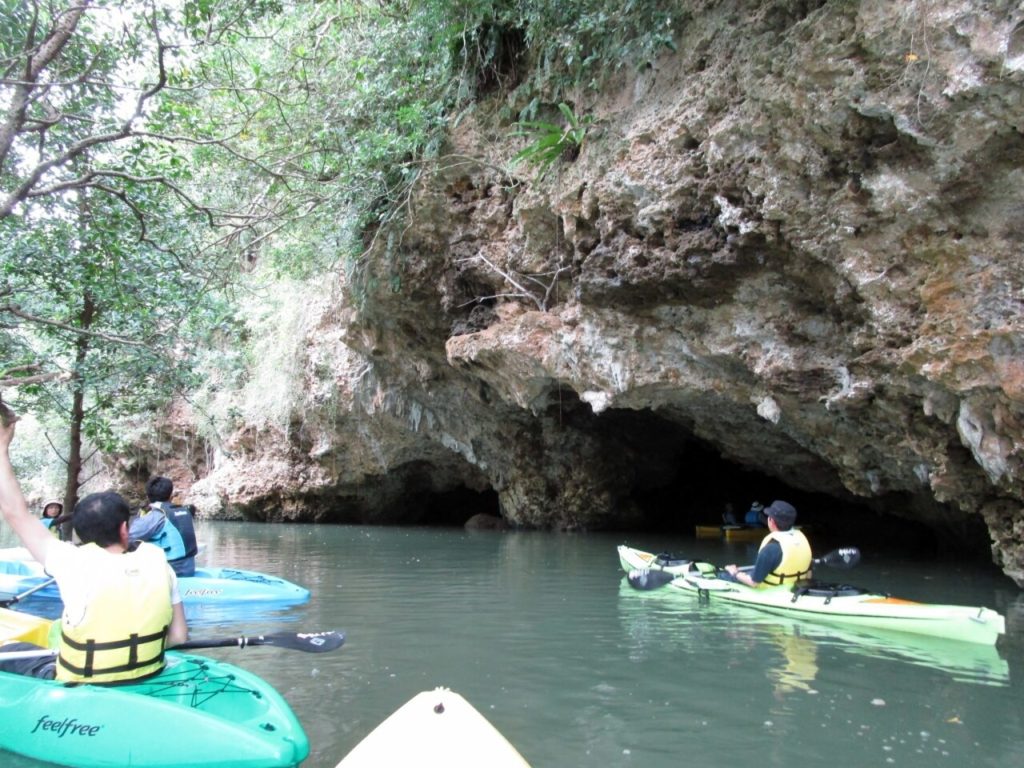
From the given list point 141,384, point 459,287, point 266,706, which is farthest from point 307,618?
point 459,287

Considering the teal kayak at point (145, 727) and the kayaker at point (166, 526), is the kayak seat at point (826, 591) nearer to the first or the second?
the teal kayak at point (145, 727)

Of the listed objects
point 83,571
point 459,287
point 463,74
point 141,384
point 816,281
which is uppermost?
point 463,74

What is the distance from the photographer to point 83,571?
3129 mm

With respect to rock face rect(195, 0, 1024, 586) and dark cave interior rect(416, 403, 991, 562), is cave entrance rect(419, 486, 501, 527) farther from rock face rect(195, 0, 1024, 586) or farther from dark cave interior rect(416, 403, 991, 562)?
rock face rect(195, 0, 1024, 586)

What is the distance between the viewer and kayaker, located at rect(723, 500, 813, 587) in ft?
22.1

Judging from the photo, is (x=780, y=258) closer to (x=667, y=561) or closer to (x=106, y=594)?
(x=667, y=561)

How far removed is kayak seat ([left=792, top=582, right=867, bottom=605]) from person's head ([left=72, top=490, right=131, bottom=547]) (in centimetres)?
554

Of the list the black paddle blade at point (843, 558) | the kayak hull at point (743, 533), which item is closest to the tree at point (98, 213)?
the black paddle blade at point (843, 558)

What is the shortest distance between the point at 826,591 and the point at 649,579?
186cm

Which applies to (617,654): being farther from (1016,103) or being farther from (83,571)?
(1016,103)

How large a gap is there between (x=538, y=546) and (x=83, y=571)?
10209mm

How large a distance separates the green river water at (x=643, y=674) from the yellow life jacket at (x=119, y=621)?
0.53m

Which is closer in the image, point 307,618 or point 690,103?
point 307,618

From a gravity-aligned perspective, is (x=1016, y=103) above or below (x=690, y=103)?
below
